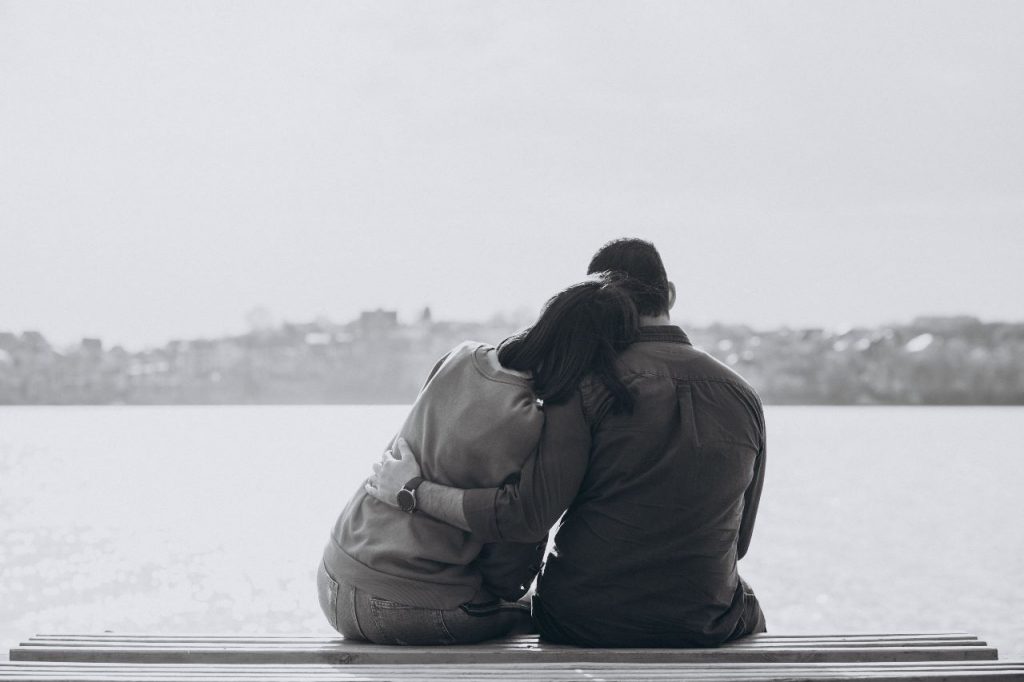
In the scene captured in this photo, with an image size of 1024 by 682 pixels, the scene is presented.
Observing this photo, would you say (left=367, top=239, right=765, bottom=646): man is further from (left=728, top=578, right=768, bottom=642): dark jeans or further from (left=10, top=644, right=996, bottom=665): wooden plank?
(left=10, top=644, right=996, bottom=665): wooden plank

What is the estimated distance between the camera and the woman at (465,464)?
8.94ft

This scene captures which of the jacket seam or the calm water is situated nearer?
the jacket seam

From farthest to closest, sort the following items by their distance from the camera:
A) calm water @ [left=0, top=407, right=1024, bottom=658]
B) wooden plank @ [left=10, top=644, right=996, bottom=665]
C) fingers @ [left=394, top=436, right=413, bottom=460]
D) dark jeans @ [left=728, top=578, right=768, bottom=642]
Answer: calm water @ [left=0, top=407, right=1024, bottom=658] < dark jeans @ [left=728, top=578, right=768, bottom=642] < fingers @ [left=394, top=436, right=413, bottom=460] < wooden plank @ [left=10, top=644, right=996, bottom=665]

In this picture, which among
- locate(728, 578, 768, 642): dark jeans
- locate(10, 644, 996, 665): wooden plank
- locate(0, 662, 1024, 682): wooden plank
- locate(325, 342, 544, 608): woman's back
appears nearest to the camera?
locate(0, 662, 1024, 682): wooden plank

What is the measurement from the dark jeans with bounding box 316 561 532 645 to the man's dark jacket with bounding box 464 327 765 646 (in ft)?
0.67

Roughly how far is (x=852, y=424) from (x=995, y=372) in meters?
12.8

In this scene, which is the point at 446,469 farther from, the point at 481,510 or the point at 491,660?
the point at 491,660

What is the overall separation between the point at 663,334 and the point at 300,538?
1966cm

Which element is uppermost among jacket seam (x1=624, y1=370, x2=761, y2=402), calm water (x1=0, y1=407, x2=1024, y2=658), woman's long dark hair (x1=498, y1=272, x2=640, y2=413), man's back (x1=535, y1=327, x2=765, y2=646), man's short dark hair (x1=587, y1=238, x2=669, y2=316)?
man's short dark hair (x1=587, y1=238, x2=669, y2=316)

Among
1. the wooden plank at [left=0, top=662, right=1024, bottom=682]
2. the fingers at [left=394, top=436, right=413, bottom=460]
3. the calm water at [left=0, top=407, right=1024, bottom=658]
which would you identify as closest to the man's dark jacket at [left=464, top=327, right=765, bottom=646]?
the fingers at [left=394, top=436, right=413, bottom=460]

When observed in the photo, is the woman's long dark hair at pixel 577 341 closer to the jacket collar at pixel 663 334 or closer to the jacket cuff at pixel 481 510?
the jacket collar at pixel 663 334

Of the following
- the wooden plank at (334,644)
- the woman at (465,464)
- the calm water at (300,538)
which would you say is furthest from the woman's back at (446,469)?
the calm water at (300,538)

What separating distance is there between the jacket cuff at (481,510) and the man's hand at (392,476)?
175 mm

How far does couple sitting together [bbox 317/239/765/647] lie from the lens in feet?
8.95
